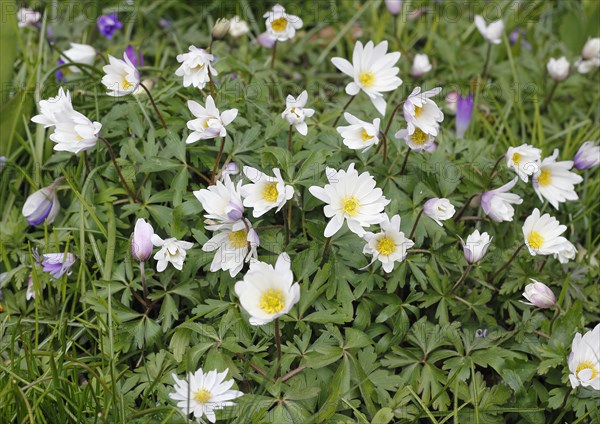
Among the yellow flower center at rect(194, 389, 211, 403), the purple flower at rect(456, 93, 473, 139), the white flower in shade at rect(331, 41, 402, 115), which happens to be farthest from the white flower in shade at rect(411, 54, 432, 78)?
the yellow flower center at rect(194, 389, 211, 403)

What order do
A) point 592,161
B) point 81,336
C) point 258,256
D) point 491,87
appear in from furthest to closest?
point 491,87
point 592,161
point 81,336
point 258,256

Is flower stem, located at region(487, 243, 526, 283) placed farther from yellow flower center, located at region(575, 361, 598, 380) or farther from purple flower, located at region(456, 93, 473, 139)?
purple flower, located at region(456, 93, 473, 139)

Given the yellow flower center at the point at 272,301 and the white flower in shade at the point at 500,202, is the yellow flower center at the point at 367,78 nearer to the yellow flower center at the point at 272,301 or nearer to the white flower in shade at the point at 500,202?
the white flower in shade at the point at 500,202

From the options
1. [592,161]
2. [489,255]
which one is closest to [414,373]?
[489,255]

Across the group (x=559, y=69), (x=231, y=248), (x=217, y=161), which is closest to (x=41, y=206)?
(x=217, y=161)

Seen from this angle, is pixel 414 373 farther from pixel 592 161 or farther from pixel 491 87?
pixel 491 87
